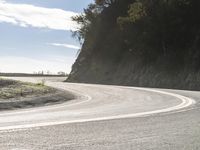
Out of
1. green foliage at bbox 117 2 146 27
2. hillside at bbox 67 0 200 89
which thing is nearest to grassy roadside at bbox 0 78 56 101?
hillside at bbox 67 0 200 89

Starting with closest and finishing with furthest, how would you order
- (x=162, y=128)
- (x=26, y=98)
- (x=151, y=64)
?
(x=162, y=128), (x=26, y=98), (x=151, y=64)

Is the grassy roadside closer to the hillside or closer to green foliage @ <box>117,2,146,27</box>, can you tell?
the hillside

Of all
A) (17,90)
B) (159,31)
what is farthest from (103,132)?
(159,31)

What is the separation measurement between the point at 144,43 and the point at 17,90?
28.6 metres

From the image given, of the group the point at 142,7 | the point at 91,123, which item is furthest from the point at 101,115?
the point at 142,7

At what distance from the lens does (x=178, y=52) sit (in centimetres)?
4616

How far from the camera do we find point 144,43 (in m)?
48.0

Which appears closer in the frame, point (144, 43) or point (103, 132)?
point (103, 132)

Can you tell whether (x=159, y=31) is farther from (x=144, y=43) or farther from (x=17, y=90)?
(x=17, y=90)

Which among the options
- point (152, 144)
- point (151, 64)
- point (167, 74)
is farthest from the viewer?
point (151, 64)

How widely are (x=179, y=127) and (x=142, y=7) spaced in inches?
1448

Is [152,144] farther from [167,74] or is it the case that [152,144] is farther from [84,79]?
[84,79]

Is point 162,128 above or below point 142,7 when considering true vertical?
below

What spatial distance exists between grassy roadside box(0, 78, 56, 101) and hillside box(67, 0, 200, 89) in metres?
19.2
